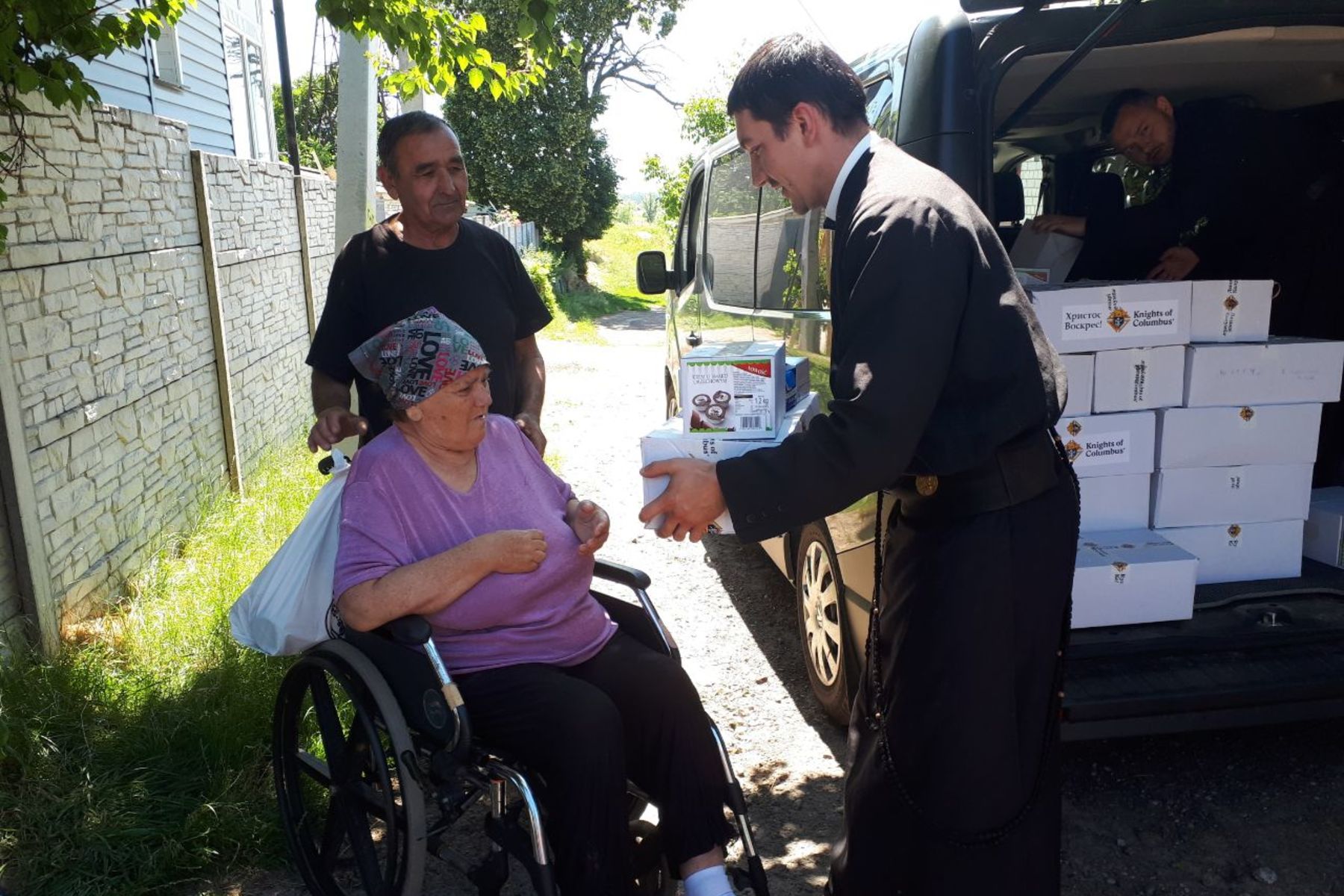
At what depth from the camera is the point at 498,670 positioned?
2.57m

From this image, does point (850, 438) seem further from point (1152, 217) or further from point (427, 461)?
point (1152, 217)

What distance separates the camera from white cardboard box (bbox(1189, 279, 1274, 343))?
328 cm

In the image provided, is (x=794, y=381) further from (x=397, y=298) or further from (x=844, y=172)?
(x=397, y=298)

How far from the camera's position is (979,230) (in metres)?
1.98

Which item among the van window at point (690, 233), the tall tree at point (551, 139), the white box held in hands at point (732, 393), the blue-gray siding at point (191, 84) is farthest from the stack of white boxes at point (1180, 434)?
the tall tree at point (551, 139)

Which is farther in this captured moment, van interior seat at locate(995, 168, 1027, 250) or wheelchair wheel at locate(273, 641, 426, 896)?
van interior seat at locate(995, 168, 1027, 250)

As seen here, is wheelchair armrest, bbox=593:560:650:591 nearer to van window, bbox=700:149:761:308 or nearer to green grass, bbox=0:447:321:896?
green grass, bbox=0:447:321:896

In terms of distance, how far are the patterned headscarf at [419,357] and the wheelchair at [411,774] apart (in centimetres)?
57

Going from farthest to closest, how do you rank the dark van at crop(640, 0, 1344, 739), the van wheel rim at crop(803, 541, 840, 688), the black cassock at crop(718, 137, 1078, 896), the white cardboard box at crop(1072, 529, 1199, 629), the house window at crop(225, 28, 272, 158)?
the house window at crop(225, 28, 272, 158)
the van wheel rim at crop(803, 541, 840, 688)
the white cardboard box at crop(1072, 529, 1199, 629)
the dark van at crop(640, 0, 1344, 739)
the black cassock at crop(718, 137, 1078, 896)

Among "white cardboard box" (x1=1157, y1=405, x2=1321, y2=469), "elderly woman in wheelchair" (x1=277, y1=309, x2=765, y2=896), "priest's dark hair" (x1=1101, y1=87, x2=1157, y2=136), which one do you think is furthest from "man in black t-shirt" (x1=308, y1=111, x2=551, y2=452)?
"priest's dark hair" (x1=1101, y1=87, x2=1157, y2=136)

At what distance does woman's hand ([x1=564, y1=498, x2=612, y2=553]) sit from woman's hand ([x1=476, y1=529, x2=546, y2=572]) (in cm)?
18

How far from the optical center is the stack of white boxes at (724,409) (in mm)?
2287

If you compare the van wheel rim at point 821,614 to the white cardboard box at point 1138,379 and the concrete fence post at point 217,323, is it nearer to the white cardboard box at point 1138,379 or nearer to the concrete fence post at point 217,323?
the white cardboard box at point 1138,379

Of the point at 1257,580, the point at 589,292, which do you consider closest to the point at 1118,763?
the point at 1257,580
